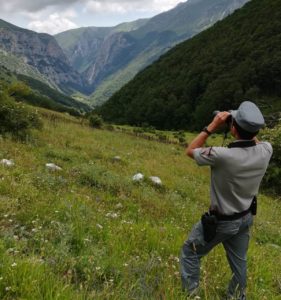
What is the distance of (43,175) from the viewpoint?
1011 centimetres

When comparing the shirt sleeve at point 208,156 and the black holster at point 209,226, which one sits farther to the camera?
the black holster at point 209,226

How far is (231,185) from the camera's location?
5.24 meters

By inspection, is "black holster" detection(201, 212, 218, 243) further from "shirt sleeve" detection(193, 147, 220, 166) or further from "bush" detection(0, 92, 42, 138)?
"bush" detection(0, 92, 42, 138)

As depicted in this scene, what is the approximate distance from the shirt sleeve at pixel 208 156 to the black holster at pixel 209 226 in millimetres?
683

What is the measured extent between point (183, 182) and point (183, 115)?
340 feet

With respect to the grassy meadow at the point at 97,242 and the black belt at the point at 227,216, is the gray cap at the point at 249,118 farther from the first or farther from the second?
the grassy meadow at the point at 97,242

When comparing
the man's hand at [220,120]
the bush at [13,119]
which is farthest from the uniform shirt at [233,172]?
the bush at [13,119]

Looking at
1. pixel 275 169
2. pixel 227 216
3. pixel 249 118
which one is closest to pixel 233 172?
pixel 227 216

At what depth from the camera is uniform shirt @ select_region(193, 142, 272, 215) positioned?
511 centimetres

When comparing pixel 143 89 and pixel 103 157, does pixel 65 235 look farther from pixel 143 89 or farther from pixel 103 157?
pixel 143 89

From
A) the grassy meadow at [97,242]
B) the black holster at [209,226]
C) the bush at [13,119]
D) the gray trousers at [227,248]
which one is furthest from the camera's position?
the bush at [13,119]

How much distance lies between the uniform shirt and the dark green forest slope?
309 feet

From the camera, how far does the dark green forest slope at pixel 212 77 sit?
108562 mm

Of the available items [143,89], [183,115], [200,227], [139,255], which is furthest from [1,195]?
[143,89]
